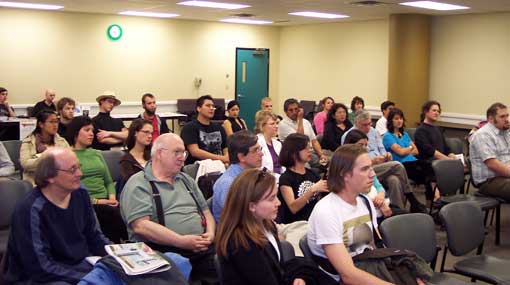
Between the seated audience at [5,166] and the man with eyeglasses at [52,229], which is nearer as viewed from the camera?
the man with eyeglasses at [52,229]

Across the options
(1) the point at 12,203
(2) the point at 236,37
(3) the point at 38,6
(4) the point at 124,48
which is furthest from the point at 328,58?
(1) the point at 12,203

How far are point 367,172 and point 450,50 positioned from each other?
873 centimetres

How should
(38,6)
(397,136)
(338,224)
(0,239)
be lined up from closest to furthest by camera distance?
1. (338,224)
2. (0,239)
3. (397,136)
4. (38,6)

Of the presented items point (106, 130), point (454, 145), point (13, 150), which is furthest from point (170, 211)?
point (454, 145)

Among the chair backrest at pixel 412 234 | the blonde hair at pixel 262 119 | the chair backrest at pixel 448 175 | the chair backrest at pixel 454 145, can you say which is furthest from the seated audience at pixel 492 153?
the chair backrest at pixel 412 234

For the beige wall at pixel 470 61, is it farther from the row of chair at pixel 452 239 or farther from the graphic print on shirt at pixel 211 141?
the row of chair at pixel 452 239

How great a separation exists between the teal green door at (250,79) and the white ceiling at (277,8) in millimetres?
2012

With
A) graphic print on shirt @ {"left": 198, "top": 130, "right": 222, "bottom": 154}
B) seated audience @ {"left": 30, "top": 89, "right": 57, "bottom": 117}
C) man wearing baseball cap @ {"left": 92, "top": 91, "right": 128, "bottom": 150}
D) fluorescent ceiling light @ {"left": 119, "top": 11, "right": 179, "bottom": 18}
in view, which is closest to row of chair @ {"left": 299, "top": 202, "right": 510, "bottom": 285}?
graphic print on shirt @ {"left": 198, "top": 130, "right": 222, "bottom": 154}

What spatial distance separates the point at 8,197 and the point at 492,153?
4.33 metres

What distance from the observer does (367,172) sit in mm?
2967

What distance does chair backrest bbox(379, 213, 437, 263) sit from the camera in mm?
3381

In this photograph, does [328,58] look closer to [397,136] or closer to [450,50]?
[450,50]

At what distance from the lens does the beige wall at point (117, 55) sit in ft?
35.8

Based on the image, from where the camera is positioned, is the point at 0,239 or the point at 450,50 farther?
the point at 450,50
